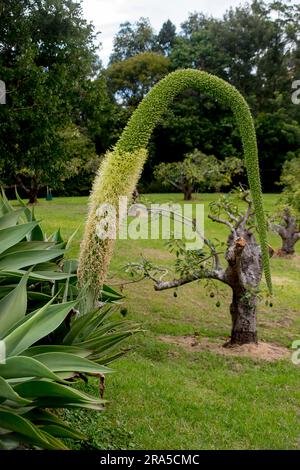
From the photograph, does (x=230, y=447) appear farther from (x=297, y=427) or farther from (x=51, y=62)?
(x=51, y=62)

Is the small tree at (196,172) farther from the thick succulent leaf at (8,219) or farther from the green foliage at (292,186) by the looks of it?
the thick succulent leaf at (8,219)

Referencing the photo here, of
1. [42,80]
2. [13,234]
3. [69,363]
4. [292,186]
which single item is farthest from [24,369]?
[292,186]

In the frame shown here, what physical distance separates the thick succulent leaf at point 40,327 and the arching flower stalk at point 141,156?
0.28 m

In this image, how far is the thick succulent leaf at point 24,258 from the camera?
268 centimetres

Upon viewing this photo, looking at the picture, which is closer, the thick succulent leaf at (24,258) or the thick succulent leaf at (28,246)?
the thick succulent leaf at (24,258)

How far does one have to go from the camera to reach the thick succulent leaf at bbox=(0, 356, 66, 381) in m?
1.67

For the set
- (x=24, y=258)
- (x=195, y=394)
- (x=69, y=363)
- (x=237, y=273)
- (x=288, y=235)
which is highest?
(x=24, y=258)

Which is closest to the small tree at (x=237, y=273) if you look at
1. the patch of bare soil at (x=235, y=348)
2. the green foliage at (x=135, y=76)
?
the patch of bare soil at (x=235, y=348)

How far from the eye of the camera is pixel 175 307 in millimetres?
8211

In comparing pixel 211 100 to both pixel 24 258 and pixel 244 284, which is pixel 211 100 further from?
pixel 24 258

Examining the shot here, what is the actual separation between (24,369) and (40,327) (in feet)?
1.26

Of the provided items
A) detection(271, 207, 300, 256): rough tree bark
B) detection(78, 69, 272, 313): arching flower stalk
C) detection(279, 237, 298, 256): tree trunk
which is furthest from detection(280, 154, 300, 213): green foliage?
detection(78, 69, 272, 313): arching flower stalk

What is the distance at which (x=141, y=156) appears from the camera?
160cm

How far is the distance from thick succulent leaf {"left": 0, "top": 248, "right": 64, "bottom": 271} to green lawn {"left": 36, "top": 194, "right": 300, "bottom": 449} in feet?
2.32
